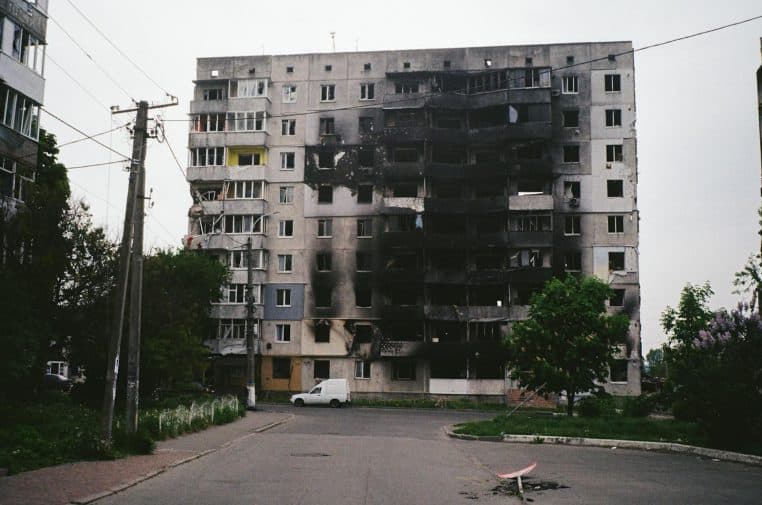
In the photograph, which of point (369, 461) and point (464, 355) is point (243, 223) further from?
point (369, 461)

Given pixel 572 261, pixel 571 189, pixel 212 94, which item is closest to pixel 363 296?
pixel 572 261

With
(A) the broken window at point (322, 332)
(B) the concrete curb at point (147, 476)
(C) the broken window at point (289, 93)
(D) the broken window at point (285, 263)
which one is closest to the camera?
(B) the concrete curb at point (147, 476)

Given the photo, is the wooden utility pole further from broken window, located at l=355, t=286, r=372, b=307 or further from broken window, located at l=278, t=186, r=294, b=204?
broken window, located at l=278, t=186, r=294, b=204

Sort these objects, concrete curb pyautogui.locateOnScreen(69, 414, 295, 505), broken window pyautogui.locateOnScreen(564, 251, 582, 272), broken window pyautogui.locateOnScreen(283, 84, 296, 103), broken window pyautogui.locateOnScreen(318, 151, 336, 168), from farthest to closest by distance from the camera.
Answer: broken window pyautogui.locateOnScreen(283, 84, 296, 103), broken window pyautogui.locateOnScreen(318, 151, 336, 168), broken window pyautogui.locateOnScreen(564, 251, 582, 272), concrete curb pyautogui.locateOnScreen(69, 414, 295, 505)

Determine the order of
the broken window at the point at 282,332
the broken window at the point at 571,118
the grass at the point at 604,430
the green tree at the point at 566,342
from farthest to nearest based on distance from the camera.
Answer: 1. the broken window at the point at 571,118
2. the broken window at the point at 282,332
3. the green tree at the point at 566,342
4. the grass at the point at 604,430

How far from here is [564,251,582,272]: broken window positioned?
5925 cm

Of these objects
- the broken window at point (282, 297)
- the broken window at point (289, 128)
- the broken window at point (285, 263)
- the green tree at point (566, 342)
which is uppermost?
the broken window at point (289, 128)

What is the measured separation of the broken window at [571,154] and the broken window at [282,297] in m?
24.3

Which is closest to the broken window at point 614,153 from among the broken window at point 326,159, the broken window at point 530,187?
the broken window at point 530,187

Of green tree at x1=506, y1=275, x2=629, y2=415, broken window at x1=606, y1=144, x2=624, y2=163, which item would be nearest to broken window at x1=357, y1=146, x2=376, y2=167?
broken window at x1=606, y1=144, x2=624, y2=163

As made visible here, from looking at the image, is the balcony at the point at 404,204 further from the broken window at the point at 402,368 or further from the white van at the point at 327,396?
the white van at the point at 327,396

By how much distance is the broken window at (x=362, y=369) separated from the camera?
5944cm

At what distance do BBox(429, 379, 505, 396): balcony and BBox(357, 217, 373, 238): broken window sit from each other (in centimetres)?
1288

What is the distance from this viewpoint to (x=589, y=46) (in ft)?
201
